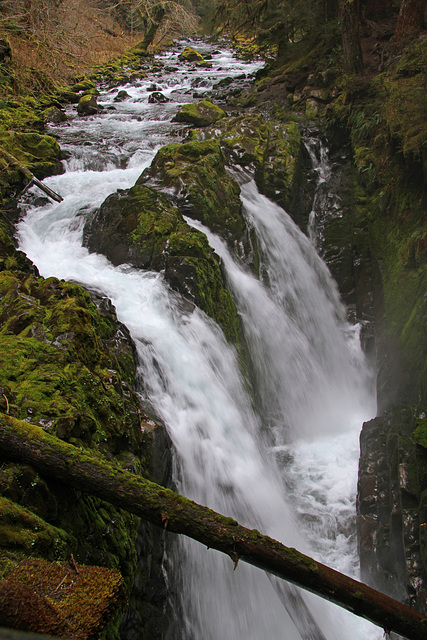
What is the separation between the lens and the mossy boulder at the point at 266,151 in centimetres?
1156

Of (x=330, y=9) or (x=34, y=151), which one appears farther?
(x=330, y=9)

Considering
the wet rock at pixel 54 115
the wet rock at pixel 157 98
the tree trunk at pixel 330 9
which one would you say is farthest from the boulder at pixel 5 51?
the tree trunk at pixel 330 9

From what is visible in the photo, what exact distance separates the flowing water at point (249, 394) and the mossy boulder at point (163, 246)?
11.1 inches

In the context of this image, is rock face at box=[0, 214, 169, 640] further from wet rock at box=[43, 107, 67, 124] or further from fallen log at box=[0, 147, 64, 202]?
wet rock at box=[43, 107, 67, 124]

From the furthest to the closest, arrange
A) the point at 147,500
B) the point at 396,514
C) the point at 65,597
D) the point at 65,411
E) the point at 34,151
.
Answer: the point at 34,151 → the point at 396,514 → the point at 65,411 → the point at 147,500 → the point at 65,597

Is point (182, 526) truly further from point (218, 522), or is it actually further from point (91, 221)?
point (91, 221)

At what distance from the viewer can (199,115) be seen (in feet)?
46.9

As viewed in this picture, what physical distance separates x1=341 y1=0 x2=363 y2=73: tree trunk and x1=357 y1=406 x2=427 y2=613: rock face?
11.8 meters

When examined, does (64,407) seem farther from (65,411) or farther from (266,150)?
(266,150)

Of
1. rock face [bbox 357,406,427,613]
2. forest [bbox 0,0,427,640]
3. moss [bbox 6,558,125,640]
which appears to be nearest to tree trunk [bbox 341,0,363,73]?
forest [bbox 0,0,427,640]

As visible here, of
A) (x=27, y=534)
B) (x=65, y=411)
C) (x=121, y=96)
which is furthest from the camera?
(x=121, y=96)

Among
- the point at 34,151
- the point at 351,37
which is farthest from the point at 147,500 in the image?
the point at 351,37

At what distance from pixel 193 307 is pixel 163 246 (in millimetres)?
1391

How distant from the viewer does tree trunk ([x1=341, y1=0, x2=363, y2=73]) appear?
506 inches
